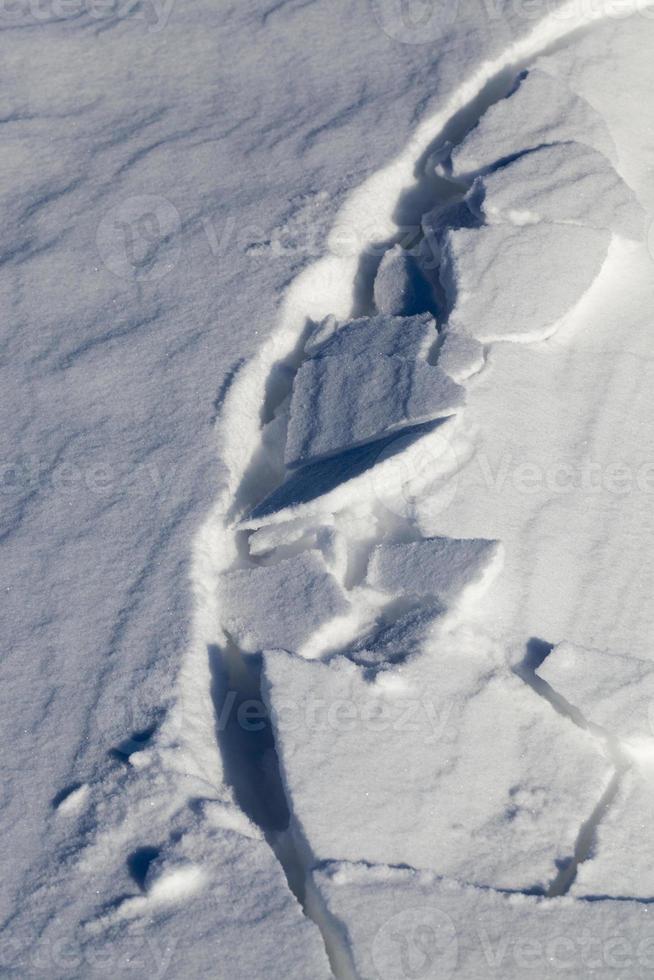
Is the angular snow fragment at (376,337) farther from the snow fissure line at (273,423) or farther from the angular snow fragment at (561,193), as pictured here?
the angular snow fragment at (561,193)

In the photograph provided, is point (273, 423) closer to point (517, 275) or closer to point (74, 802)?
point (517, 275)

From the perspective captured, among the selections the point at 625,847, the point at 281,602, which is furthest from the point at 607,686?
the point at 281,602

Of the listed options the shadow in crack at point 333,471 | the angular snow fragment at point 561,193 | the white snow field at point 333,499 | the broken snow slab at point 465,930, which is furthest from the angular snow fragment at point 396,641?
the angular snow fragment at point 561,193

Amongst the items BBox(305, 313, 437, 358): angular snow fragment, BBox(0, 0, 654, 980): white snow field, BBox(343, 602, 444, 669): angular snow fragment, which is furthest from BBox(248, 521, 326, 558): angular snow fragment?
BBox(305, 313, 437, 358): angular snow fragment

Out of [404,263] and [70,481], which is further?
[404,263]

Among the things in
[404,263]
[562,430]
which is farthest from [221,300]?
[562,430]

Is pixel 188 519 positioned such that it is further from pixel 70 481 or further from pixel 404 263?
pixel 404 263

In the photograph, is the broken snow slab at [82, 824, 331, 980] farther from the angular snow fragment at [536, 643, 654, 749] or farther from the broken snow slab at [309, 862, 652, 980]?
the angular snow fragment at [536, 643, 654, 749]

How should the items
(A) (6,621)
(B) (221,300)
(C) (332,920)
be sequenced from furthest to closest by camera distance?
(B) (221,300), (A) (6,621), (C) (332,920)
